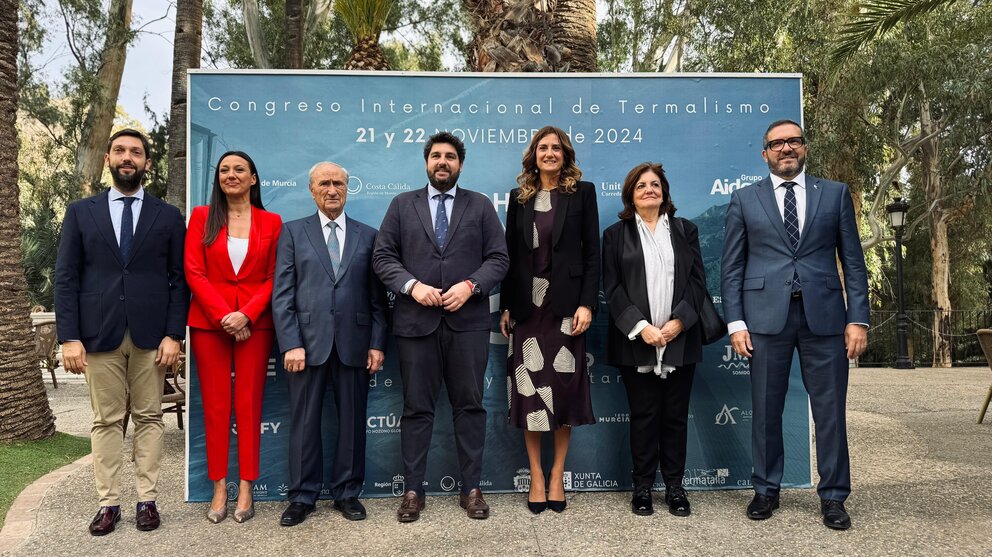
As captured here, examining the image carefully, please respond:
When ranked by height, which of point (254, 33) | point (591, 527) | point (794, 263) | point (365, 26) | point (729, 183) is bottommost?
point (591, 527)

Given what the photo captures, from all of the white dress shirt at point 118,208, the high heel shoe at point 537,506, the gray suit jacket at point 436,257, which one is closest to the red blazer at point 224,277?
the white dress shirt at point 118,208

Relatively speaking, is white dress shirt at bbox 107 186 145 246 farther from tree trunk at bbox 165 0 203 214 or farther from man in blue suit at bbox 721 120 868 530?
tree trunk at bbox 165 0 203 214

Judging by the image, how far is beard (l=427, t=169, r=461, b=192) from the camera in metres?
4.11

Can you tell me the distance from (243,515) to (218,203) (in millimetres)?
1811

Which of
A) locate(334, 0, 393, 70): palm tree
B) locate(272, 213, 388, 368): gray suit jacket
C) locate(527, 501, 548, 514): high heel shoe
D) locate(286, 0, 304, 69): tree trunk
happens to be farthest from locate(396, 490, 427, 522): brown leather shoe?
locate(286, 0, 304, 69): tree trunk

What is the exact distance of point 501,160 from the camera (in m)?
4.61

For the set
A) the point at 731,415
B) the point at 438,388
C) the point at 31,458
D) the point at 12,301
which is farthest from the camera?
the point at 12,301

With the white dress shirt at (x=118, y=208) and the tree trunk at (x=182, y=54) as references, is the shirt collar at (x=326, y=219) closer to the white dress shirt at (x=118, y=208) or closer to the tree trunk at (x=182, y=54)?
the white dress shirt at (x=118, y=208)

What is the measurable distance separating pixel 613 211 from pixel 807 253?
1236 mm

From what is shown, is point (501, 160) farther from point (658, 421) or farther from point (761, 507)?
point (761, 507)

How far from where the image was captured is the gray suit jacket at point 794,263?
3.86m

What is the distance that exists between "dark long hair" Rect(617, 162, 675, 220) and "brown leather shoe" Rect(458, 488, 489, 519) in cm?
186

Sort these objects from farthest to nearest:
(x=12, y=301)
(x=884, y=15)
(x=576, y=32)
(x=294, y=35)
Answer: (x=294, y=35) < (x=884, y=15) < (x=576, y=32) < (x=12, y=301)

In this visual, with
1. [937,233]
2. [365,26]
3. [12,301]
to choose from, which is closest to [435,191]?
[12,301]
